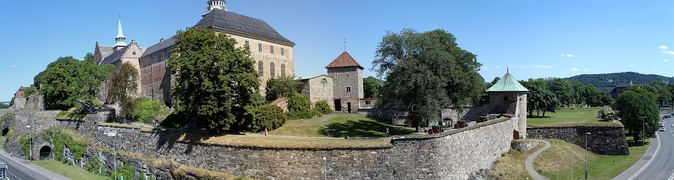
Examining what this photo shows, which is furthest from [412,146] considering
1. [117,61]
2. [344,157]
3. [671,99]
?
[671,99]

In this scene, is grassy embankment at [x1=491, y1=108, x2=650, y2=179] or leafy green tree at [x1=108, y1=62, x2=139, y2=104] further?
leafy green tree at [x1=108, y1=62, x2=139, y2=104]

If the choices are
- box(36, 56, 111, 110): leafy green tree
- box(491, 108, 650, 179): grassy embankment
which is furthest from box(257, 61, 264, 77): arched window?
box(491, 108, 650, 179): grassy embankment

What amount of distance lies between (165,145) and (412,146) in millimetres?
21716

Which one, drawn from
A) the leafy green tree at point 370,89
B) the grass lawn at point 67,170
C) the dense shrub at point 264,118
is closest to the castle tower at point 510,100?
the dense shrub at point 264,118

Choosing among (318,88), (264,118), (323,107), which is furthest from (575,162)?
(264,118)

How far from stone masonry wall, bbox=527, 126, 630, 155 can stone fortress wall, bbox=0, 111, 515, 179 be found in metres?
12.5

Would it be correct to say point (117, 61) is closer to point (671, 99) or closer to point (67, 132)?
point (67, 132)

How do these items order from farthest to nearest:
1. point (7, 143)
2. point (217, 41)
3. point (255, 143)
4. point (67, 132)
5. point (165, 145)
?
point (7, 143)
point (67, 132)
point (165, 145)
point (217, 41)
point (255, 143)

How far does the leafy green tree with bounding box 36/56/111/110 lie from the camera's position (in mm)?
52800

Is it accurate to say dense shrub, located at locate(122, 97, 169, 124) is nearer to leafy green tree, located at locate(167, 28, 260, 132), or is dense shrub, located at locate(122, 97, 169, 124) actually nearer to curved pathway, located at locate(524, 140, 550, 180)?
leafy green tree, located at locate(167, 28, 260, 132)

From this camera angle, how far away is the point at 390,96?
38.3 m

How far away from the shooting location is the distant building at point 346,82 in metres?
52.1

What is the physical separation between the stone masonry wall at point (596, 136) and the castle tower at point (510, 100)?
12.0 feet

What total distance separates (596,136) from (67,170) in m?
57.9
